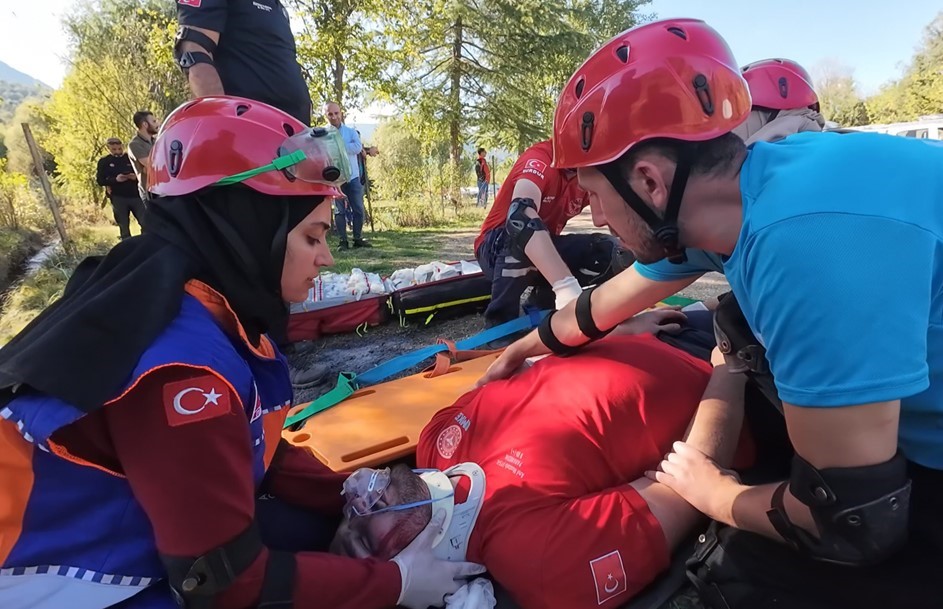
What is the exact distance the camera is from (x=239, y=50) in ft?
10.5

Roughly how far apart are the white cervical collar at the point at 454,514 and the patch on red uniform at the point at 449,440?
268mm

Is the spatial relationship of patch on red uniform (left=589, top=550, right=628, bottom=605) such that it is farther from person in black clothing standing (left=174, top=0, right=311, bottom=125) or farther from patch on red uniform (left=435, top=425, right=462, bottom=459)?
person in black clothing standing (left=174, top=0, right=311, bottom=125)

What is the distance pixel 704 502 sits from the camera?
5.32ft

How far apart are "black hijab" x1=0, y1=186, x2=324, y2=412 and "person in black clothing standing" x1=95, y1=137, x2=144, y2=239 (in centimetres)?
903

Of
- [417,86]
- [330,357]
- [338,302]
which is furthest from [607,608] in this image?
[417,86]

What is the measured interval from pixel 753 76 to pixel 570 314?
7.17ft

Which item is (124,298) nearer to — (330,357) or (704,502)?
(704,502)

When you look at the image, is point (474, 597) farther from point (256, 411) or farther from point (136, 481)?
point (136, 481)

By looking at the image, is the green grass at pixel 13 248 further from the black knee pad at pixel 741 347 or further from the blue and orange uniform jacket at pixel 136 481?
the black knee pad at pixel 741 347

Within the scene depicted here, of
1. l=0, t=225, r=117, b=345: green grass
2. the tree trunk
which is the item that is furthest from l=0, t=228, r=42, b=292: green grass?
the tree trunk

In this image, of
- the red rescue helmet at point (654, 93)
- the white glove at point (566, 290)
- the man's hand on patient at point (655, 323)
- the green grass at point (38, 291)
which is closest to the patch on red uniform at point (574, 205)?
the white glove at point (566, 290)

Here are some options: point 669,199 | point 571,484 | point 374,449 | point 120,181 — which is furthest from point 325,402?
point 120,181

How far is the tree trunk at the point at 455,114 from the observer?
56.8 ft

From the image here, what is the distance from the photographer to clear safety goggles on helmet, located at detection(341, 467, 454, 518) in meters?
1.81
